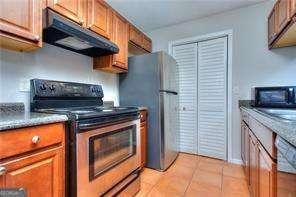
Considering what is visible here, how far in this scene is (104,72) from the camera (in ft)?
8.43

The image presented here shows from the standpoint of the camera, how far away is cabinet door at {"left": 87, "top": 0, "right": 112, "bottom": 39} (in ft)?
6.18

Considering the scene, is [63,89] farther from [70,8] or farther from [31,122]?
[31,122]

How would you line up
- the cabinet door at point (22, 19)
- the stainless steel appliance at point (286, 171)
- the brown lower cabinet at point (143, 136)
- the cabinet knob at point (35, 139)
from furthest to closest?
1. the brown lower cabinet at point (143, 136)
2. the cabinet door at point (22, 19)
3. the cabinet knob at point (35, 139)
4. the stainless steel appliance at point (286, 171)

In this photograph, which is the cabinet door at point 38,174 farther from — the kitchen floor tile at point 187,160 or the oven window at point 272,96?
the oven window at point 272,96

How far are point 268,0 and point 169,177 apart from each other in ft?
8.84

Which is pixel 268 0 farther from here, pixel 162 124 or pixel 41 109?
pixel 41 109

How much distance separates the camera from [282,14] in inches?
74.3

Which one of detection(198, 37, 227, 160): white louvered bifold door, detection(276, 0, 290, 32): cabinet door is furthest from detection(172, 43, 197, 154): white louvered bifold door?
detection(276, 0, 290, 32): cabinet door

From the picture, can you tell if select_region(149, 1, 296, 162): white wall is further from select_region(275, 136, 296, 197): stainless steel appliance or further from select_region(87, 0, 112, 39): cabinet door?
select_region(275, 136, 296, 197): stainless steel appliance

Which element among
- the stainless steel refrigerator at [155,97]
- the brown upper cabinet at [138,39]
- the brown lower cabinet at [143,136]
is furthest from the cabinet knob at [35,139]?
the brown upper cabinet at [138,39]

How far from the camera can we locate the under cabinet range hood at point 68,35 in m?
1.41

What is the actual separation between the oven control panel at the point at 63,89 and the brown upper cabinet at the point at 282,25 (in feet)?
6.99

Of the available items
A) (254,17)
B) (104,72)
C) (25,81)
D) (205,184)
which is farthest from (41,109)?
(254,17)

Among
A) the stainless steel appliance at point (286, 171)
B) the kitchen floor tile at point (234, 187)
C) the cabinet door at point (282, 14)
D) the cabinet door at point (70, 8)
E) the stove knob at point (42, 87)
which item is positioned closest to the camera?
the stainless steel appliance at point (286, 171)
